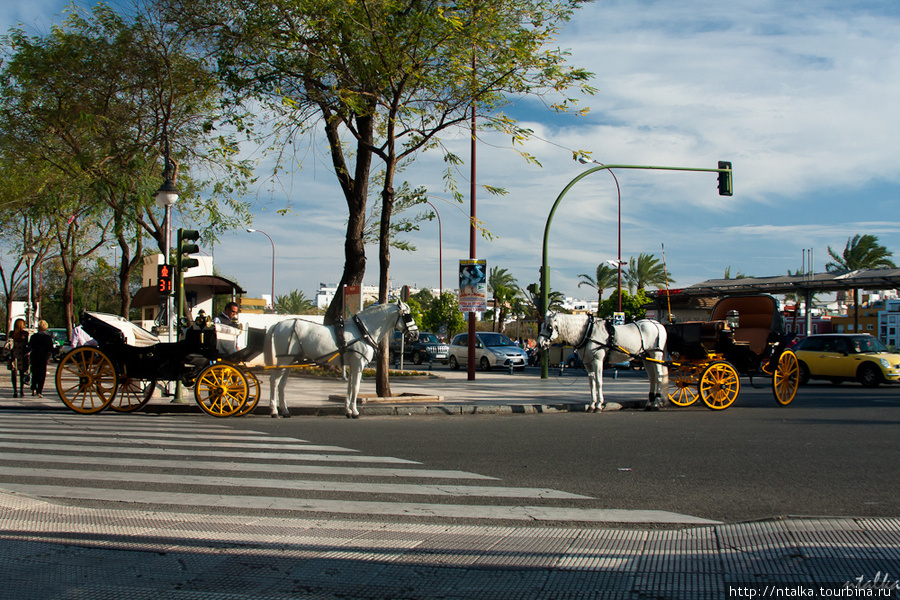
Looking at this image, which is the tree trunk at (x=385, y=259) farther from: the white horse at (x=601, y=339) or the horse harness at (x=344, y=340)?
the white horse at (x=601, y=339)

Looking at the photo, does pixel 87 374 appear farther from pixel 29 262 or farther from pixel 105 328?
pixel 29 262

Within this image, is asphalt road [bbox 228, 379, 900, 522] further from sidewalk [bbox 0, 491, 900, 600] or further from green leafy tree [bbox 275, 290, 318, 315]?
green leafy tree [bbox 275, 290, 318, 315]

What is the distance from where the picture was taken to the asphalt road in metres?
6.88

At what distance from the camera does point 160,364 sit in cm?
1362

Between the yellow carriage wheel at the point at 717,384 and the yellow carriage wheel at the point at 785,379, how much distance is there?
36.9 inches

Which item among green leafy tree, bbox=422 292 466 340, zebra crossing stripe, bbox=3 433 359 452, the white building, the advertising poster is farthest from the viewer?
green leafy tree, bbox=422 292 466 340

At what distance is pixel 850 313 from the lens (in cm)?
7319

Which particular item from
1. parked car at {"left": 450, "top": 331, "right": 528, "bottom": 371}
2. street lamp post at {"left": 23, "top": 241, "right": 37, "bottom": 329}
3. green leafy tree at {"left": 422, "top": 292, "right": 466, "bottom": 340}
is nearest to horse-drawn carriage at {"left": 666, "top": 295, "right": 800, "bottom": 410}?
parked car at {"left": 450, "top": 331, "right": 528, "bottom": 371}

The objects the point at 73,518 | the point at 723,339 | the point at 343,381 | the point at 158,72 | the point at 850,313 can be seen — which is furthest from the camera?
the point at 850,313

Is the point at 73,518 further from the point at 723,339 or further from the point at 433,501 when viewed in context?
the point at 723,339

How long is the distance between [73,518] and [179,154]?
20.3m

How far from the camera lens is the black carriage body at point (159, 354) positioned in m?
13.5

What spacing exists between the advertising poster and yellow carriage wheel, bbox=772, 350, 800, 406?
30.0 feet

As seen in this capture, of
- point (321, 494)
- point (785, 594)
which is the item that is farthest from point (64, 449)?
point (785, 594)
